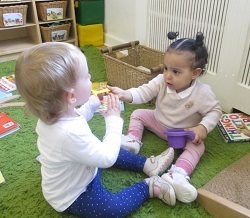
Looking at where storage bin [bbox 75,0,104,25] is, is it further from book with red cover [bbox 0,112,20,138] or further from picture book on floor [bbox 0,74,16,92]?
book with red cover [bbox 0,112,20,138]

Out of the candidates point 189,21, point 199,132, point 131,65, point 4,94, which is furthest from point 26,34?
point 199,132

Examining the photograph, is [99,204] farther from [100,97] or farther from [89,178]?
[100,97]

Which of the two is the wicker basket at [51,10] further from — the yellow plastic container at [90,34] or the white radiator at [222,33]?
the white radiator at [222,33]

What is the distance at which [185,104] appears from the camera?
106cm

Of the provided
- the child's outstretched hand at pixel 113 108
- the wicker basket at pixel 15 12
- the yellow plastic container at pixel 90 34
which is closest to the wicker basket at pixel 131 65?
the child's outstretched hand at pixel 113 108

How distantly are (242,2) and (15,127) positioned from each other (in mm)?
1169

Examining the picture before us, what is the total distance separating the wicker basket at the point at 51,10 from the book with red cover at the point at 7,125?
1.05m

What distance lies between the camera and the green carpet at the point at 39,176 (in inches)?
34.2

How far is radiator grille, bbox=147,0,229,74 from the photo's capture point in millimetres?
1295

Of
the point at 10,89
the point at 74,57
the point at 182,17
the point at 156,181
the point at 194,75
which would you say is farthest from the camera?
the point at 10,89

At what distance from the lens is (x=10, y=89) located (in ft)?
5.24

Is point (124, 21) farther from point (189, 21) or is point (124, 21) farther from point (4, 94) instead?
point (4, 94)

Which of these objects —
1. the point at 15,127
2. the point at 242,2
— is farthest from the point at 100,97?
the point at 242,2

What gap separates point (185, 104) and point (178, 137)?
135 millimetres
